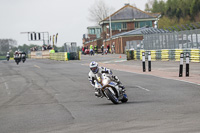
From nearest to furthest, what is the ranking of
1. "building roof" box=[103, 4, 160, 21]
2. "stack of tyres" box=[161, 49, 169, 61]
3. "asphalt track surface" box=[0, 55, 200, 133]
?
"asphalt track surface" box=[0, 55, 200, 133]
"stack of tyres" box=[161, 49, 169, 61]
"building roof" box=[103, 4, 160, 21]

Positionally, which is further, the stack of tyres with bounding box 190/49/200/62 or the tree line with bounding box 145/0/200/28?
the tree line with bounding box 145/0/200/28

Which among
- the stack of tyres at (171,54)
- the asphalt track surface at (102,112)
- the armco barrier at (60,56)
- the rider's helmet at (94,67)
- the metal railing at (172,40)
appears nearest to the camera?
the asphalt track surface at (102,112)

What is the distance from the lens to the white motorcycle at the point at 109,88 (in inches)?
475

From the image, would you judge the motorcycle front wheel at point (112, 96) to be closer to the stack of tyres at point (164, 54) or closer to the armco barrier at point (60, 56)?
the stack of tyres at point (164, 54)

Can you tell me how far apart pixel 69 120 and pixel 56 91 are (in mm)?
7752

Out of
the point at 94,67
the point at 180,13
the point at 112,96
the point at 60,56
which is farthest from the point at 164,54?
the point at 180,13

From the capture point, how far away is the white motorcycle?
39.5 feet

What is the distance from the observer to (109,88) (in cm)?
1209

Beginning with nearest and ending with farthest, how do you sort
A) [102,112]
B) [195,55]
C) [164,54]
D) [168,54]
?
[102,112]
[195,55]
[168,54]
[164,54]

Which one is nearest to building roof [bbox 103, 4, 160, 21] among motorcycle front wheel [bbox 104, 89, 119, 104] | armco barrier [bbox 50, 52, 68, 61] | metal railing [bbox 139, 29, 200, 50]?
armco barrier [bbox 50, 52, 68, 61]

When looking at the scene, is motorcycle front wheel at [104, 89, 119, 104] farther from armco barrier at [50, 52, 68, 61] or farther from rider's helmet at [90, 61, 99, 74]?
armco barrier at [50, 52, 68, 61]

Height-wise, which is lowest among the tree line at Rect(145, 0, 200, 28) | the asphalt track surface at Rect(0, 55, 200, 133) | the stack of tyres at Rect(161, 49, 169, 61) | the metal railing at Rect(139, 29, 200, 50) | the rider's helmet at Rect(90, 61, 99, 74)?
the asphalt track surface at Rect(0, 55, 200, 133)

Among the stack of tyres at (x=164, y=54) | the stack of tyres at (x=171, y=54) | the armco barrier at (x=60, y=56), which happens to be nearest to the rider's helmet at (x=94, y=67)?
the stack of tyres at (x=171, y=54)

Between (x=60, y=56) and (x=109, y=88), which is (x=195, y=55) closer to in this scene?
(x=109, y=88)
